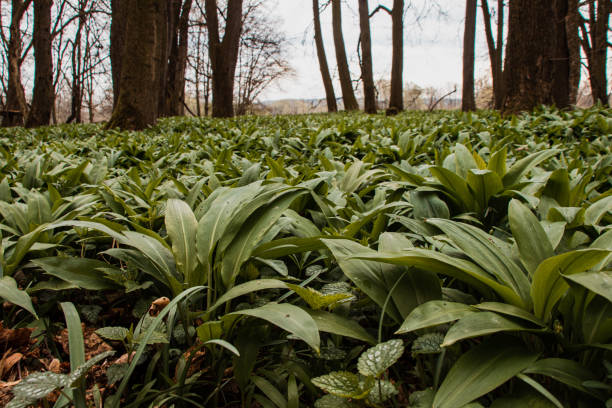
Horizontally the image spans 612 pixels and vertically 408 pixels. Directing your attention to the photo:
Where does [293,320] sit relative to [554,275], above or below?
below

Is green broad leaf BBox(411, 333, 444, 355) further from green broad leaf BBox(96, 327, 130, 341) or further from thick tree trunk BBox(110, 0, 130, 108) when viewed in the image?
thick tree trunk BBox(110, 0, 130, 108)

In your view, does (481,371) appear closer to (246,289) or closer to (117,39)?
(246,289)

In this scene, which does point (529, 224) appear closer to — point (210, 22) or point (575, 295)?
point (575, 295)

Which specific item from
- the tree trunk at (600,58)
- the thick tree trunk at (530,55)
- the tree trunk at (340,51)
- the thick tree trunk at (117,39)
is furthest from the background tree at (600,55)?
the thick tree trunk at (117,39)

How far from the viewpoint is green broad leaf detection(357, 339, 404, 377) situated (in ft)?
2.37

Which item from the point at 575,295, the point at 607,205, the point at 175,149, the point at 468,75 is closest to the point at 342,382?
the point at 575,295

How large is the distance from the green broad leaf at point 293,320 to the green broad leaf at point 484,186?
3.42 ft

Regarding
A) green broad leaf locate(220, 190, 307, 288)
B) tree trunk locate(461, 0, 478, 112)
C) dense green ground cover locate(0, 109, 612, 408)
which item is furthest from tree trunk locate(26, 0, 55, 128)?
tree trunk locate(461, 0, 478, 112)

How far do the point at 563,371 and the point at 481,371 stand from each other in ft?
0.50

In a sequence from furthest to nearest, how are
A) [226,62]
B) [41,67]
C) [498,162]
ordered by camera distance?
[226,62], [41,67], [498,162]

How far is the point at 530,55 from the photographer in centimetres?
550

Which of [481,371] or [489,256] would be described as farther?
[489,256]

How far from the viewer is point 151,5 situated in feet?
20.1

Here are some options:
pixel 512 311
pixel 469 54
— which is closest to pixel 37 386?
pixel 512 311
